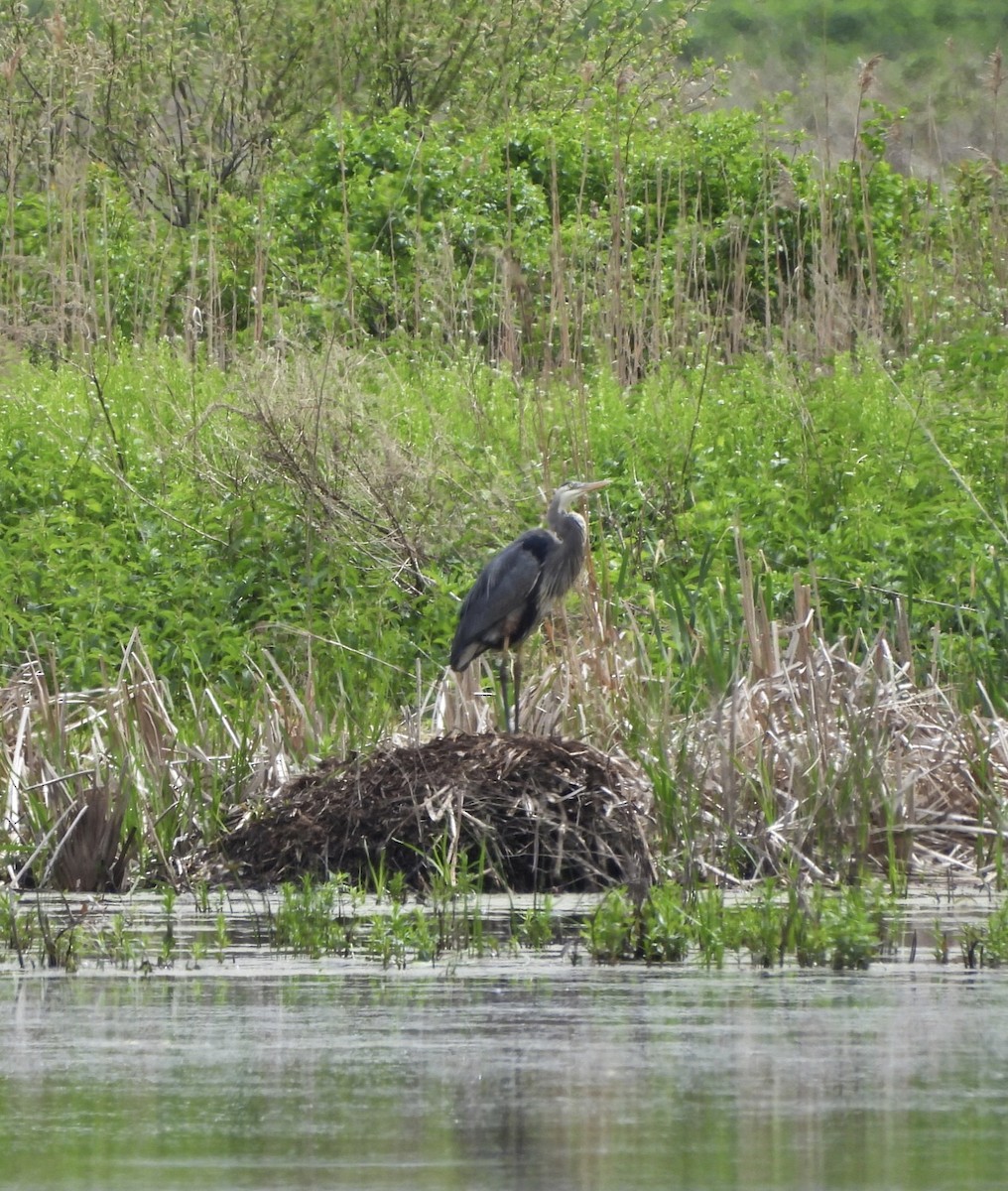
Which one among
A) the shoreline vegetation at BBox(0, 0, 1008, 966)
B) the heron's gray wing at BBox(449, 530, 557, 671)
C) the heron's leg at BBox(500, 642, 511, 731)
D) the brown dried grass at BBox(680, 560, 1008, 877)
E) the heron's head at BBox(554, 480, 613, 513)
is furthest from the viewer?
the heron's head at BBox(554, 480, 613, 513)

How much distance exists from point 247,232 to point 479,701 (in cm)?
683

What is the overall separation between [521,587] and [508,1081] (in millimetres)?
4198

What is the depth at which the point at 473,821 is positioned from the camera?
19.2 feet

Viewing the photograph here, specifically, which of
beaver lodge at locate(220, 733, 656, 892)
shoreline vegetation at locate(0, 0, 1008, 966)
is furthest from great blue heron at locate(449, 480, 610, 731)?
beaver lodge at locate(220, 733, 656, 892)

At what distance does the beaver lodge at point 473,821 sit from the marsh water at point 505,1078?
4.13 ft

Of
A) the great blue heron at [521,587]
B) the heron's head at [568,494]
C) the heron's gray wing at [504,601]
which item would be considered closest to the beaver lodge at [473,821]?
the great blue heron at [521,587]

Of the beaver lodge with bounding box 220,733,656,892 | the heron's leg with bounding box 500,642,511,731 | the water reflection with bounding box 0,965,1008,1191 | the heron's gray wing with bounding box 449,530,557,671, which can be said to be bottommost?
the water reflection with bounding box 0,965,1008,1191

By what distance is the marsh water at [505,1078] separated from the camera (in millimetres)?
2812

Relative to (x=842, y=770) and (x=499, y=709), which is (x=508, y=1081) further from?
(x=499, y=709)

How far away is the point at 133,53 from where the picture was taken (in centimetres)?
1667

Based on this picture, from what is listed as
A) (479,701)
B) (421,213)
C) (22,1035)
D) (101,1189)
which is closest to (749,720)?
(479,701)

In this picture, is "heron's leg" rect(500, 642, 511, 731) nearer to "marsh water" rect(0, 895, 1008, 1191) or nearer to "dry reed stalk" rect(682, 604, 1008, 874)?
"dry reed stalk" rect(682, 604, 1008, 874)

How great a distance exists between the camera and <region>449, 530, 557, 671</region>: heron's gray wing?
7281 mm

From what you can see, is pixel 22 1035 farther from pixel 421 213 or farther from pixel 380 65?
pixel 380 65
